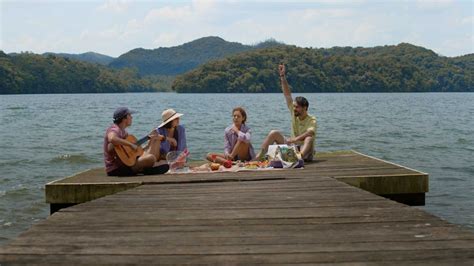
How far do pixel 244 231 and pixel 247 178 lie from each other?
3287 mm

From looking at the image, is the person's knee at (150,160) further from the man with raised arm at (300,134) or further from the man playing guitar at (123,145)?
the man with raised arm at (300,134)

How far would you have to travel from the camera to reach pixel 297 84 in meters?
132

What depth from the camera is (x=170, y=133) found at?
378 inches

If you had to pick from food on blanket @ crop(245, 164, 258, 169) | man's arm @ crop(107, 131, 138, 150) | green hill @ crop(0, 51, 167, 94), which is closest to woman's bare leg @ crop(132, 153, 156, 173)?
man's arm @ crop(107, 131, 138, 150)

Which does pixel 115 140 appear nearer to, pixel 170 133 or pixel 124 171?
pixel 124 171

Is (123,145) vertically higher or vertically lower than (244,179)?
higher

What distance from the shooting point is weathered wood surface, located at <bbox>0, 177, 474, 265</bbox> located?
4082mm

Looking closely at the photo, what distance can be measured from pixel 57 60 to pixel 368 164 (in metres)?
142

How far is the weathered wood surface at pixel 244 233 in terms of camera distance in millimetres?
4082

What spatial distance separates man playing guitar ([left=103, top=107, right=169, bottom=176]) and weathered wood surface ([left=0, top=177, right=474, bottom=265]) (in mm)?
2006

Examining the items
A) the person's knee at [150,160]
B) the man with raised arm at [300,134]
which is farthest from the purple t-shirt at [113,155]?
the man with raised arm at [300,134]

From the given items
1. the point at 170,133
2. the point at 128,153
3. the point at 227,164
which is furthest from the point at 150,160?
the point at 227,164

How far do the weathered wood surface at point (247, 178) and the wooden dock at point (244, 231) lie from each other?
972 mm

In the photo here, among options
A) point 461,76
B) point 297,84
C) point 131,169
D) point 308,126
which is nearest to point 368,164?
point 308,126
